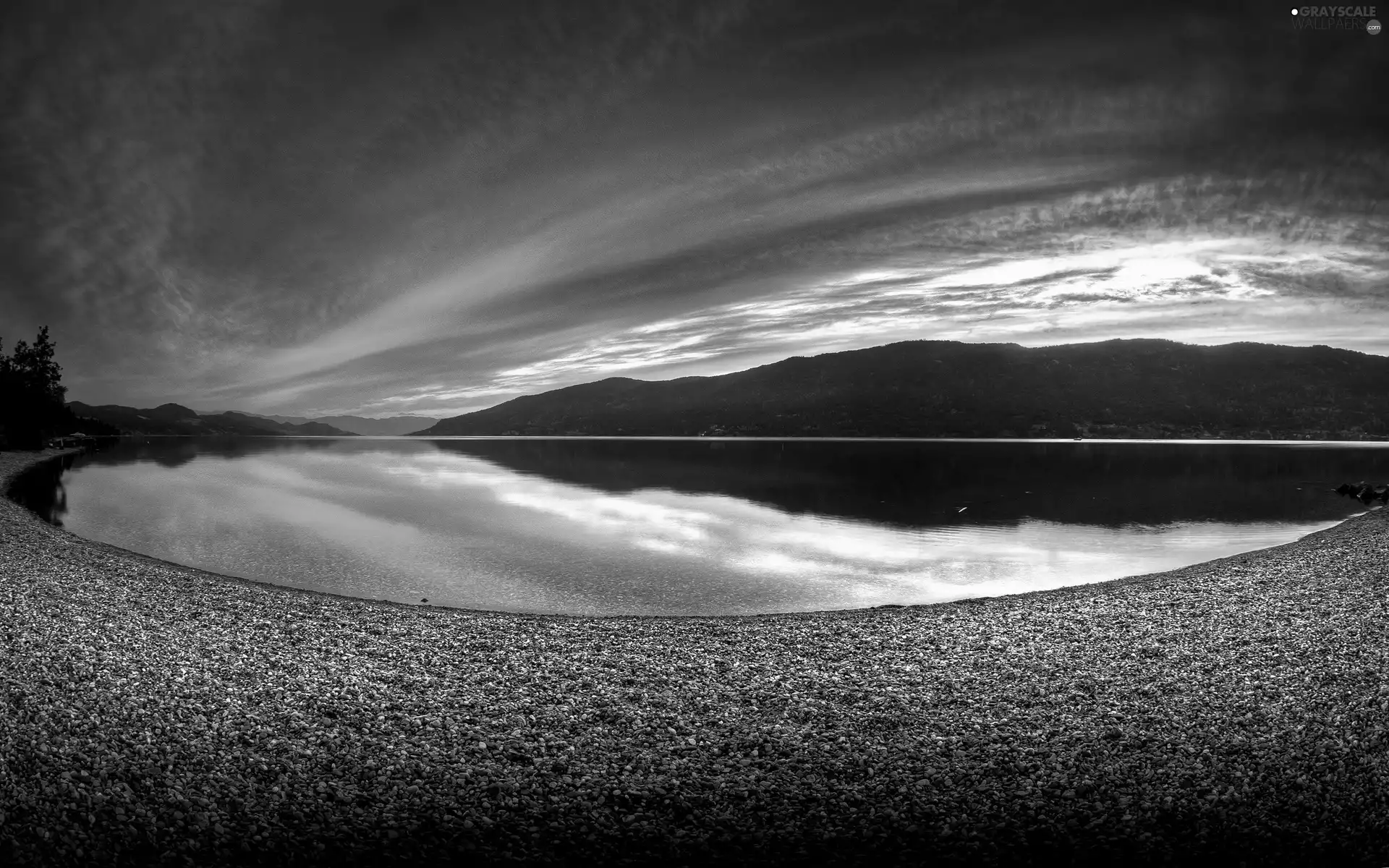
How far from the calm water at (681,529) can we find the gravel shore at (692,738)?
741 cm

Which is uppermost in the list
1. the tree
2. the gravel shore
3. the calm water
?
the tree

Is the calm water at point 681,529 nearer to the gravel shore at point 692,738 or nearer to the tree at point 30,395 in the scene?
the gravel shore at point 692,738

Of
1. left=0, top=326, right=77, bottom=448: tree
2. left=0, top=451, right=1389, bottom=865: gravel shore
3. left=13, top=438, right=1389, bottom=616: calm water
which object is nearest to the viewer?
left=0, top=451, right=1389, bottom=865: gravel shore

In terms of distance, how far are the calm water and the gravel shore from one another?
7.41 m

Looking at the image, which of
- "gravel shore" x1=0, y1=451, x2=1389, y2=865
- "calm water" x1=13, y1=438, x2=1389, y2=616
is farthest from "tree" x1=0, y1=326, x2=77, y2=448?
"gravel shore" x1=0, y1=451, x2=1389, y2=865

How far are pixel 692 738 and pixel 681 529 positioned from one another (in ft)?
93.7

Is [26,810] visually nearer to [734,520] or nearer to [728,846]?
[728,846]

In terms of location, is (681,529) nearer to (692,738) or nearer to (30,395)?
(692,738)

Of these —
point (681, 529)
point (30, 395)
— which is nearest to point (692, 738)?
point (681, 529)

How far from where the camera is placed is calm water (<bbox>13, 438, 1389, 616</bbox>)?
2331 cm

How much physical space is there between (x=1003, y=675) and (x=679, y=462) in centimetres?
10269

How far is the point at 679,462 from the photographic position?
11381cm

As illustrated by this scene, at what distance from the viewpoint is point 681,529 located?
1480 inches

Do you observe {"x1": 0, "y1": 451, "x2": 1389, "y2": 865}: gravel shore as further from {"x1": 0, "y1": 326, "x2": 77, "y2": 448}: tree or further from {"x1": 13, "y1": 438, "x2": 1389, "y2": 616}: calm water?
{"x1": 0, "y1": 326, "x2": 77, "y2": 448}: tree
